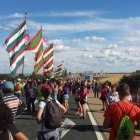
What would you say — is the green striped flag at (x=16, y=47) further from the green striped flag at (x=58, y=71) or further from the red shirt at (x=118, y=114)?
the green striped flag at (x=58, y=71)

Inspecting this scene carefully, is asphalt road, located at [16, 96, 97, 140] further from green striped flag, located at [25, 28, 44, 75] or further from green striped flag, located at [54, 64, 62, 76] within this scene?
green striped flag, located at [54, 64, 62, 76]

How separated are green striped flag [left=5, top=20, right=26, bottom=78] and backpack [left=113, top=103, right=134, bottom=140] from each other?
21.9 feet

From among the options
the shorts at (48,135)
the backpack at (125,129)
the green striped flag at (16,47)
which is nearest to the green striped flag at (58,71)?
the green striped flag at (16,47)

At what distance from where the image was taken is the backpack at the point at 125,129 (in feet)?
11.6

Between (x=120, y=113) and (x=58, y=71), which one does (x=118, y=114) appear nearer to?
(x=120, y=113)

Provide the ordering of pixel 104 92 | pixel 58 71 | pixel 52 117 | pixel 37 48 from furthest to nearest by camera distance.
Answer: pixel 58 71
pixel 37 48
pixel 104 92
pixel 52 117

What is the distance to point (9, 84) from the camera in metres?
4.63

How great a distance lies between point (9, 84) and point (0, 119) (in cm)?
256

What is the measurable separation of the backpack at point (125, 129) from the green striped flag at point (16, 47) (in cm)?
666

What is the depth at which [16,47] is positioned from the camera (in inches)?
390

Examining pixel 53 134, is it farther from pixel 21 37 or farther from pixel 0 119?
pixel 21 37

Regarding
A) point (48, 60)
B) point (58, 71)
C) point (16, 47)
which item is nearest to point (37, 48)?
point (16, 47)

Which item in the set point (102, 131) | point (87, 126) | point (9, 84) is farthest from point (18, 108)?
point (87, 126)

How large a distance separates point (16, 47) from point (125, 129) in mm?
7195
